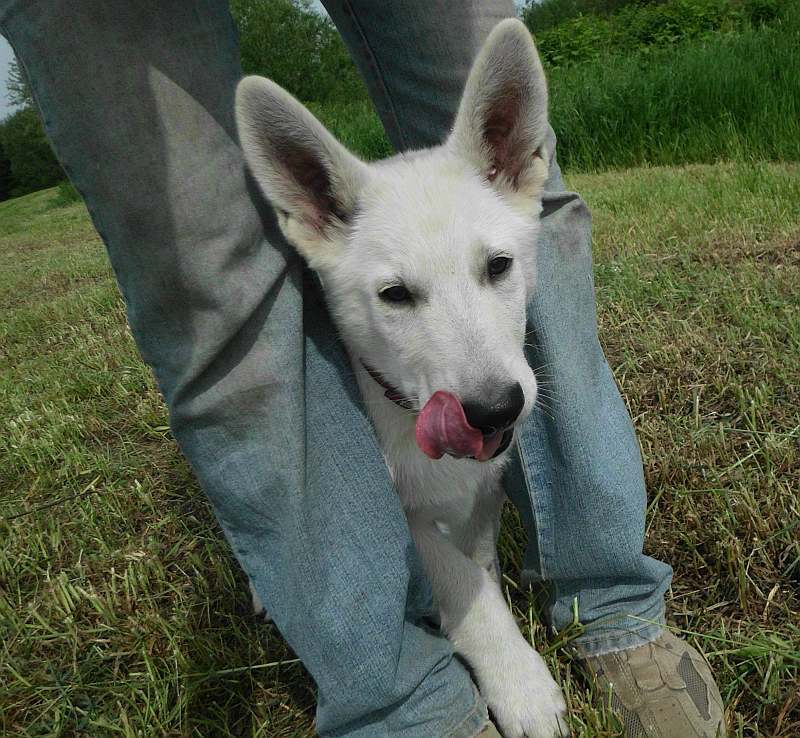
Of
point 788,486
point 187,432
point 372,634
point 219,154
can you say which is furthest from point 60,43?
point 788,486

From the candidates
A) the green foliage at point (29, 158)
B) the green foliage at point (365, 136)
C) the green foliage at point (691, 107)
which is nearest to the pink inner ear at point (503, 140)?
the green foliage at point (691, 107)

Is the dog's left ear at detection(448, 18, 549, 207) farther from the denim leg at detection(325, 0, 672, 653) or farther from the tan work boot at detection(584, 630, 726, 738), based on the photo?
the tan work boot at detection(584, 630, 726, 738)

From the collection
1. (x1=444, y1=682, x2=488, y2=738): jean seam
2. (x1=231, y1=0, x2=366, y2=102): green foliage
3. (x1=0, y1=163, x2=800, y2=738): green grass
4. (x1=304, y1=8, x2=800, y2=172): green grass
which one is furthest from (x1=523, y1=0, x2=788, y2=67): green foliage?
(x1=231, y1=0, x2=366, y2=102): green foliage

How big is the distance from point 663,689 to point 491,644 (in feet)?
1.25

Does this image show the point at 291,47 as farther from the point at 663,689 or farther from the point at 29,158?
the point at 663,689

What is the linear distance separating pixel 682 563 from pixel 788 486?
37cm

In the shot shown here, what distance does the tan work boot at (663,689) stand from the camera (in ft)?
4.61

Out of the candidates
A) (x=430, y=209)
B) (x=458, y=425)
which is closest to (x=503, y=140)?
(x=430, y=209)

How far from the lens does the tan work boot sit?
1404 millimetres

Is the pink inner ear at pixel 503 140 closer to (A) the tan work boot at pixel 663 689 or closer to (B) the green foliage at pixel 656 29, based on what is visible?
(A) the tan work boot at pixel 663 689

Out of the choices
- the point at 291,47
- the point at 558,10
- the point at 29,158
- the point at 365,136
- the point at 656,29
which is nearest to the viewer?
the point at 365,136

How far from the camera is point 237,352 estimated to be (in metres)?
1.34

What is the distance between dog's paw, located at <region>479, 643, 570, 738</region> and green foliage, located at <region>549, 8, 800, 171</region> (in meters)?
5.80

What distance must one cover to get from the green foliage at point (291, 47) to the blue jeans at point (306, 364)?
92.5ft
